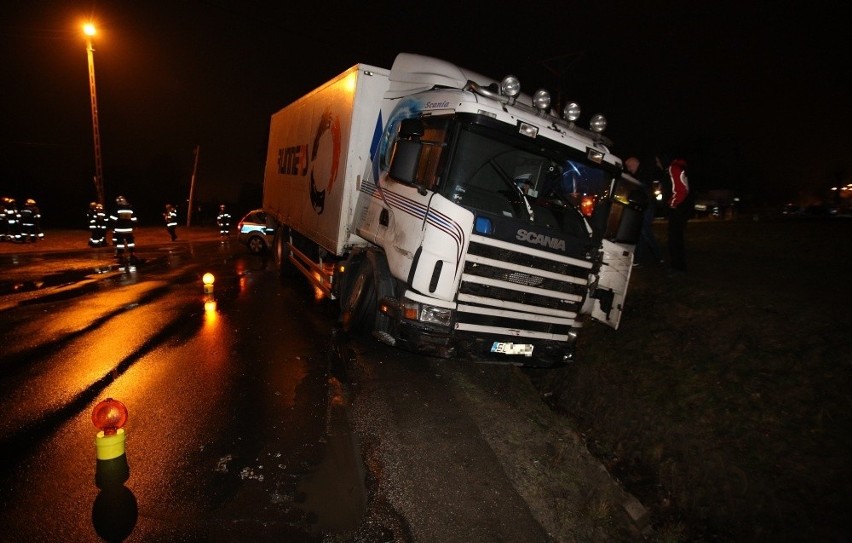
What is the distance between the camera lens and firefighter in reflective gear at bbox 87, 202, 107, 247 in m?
14.6

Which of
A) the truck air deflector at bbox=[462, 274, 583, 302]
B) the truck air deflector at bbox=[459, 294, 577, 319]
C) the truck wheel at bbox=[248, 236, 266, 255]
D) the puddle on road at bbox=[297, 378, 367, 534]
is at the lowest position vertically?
the truck wheel at bbox=[248, 236, 266, 255]

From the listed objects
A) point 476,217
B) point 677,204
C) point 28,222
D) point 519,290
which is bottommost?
point 28,222

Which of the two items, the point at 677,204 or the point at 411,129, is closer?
the point at 411,129

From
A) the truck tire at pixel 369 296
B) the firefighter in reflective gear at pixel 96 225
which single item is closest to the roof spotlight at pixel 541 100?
the truck tire at pixel 369 296

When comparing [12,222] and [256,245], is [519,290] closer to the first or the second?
[256,245]

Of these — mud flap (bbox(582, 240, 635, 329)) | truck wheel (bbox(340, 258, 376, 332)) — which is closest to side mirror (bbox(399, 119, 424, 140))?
truck wheel (bbox(340, 258, 376, 332))

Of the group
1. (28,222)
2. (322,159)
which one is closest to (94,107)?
(28,222)

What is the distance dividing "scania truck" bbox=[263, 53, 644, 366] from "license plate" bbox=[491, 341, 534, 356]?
0.05 feet

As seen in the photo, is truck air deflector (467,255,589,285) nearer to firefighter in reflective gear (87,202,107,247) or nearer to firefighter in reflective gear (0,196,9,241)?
firefighter in reflective gear (87,202,107,247)

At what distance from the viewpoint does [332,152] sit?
6660mm

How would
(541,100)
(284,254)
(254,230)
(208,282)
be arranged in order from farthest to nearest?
(254,230), (284,254), (208,282), (541,100)

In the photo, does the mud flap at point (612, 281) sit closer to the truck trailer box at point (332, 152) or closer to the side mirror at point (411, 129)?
the side mirror at point (411, 129)

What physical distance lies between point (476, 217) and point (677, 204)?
464cm

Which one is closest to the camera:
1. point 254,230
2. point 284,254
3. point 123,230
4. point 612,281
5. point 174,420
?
point 174,420
